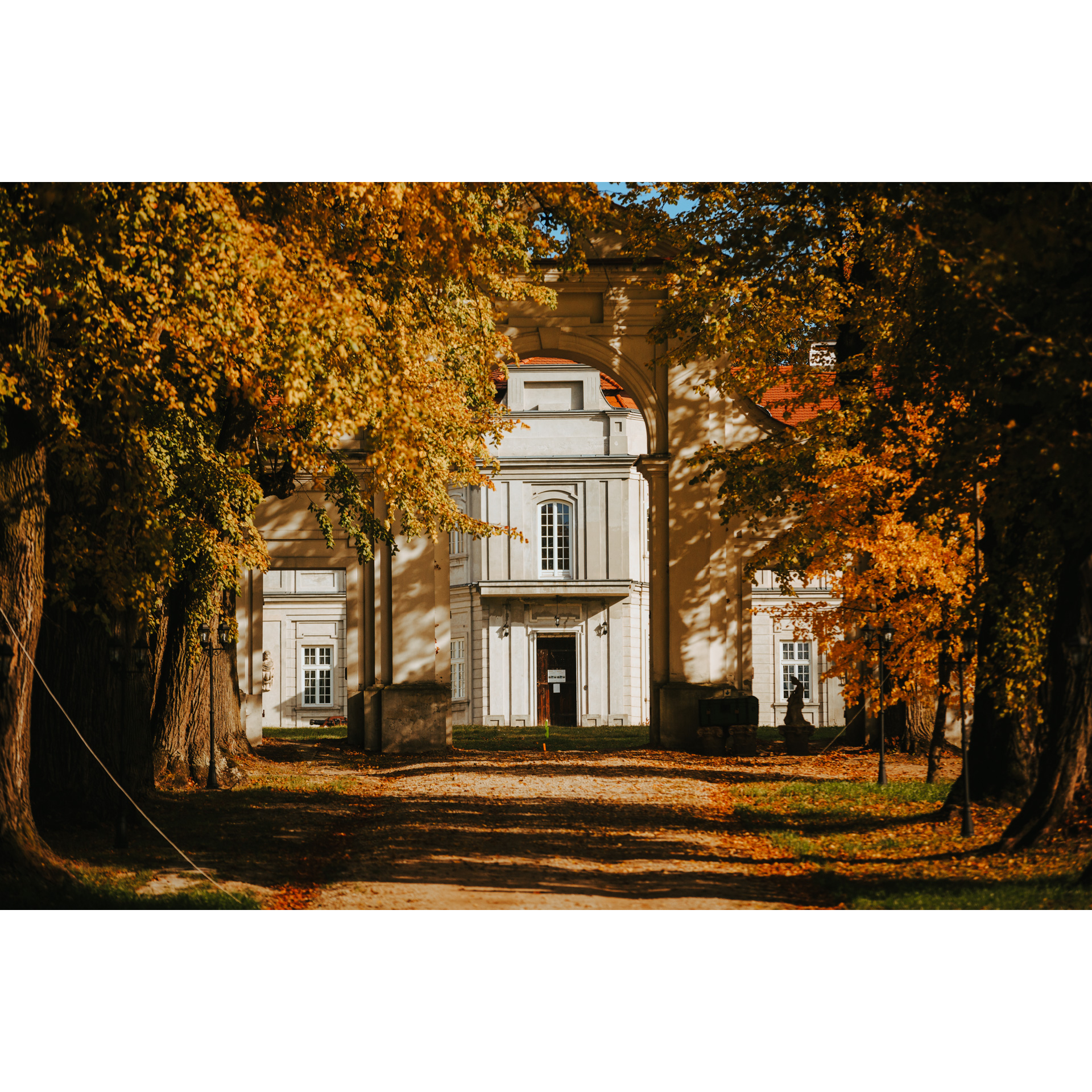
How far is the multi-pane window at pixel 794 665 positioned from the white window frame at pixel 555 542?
738 centimetres

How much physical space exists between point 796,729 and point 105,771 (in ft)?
29.6

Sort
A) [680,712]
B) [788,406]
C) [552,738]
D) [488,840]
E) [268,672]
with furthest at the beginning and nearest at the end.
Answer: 1. [268,672]
2. [552,738]
3. [680,712]
4. [788,406]
5. [488,840]

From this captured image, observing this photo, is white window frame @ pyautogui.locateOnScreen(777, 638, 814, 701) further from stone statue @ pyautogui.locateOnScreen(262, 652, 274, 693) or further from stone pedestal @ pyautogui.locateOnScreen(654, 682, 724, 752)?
stone statue @ pyautogui.locateOnScreen(262, 652, 274, 693)

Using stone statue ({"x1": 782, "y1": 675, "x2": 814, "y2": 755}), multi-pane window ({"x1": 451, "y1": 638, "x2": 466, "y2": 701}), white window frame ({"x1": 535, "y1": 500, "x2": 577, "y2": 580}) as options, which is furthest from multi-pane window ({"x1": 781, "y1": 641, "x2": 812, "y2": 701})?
multi-pane window ({"x1": 451, "y1": 638, "x2": 466, "y2": 701})

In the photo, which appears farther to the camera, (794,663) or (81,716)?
(794,663)

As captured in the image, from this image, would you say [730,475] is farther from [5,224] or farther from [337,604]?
[337,604]

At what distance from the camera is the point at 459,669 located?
1190 inches

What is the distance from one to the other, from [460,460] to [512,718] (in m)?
17.1

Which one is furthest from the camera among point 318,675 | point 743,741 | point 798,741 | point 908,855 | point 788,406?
point 318,675

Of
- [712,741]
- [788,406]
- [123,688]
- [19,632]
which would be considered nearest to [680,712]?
[712,741]

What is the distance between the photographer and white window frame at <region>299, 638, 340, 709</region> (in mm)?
33062

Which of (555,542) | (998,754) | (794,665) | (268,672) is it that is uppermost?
(555,542)

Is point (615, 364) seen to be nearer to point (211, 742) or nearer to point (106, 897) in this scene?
point (211, 742)

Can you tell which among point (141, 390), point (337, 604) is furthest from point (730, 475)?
point (337, 604)
